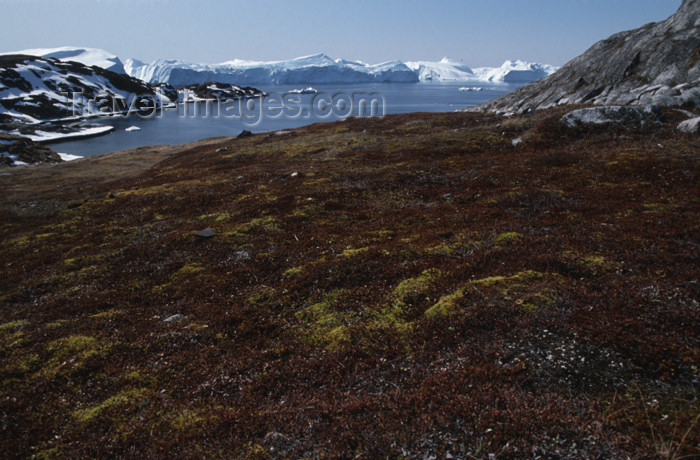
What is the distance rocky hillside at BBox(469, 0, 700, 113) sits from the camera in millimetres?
58509

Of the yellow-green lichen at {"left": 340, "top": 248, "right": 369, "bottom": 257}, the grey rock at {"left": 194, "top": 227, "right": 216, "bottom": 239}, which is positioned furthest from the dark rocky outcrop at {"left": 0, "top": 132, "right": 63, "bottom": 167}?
the yellow-green lichen at {"left": 340, "top": 248, "right": 369, "bottom": 257}

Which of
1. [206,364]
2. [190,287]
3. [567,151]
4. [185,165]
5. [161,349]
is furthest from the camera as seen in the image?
[185,165]

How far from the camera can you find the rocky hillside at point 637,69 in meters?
58.5

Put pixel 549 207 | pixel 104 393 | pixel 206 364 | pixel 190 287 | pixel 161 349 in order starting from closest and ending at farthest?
1. pixel 104 393
2. pixel 206 364
3. pixel 161 349
4. pixel 190 287
5. pixel 549 207

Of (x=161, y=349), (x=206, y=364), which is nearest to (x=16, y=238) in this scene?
(x=161, y=349)

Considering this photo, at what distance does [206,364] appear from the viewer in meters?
10.3

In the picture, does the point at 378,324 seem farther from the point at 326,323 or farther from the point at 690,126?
the point at 690,126

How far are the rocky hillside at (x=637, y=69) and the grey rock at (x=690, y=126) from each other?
14.5 metres

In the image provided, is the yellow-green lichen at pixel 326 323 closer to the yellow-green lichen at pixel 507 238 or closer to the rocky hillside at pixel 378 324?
the rocky hillside at pixel 378 324

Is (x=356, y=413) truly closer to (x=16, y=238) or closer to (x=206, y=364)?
(x=206, y=364)

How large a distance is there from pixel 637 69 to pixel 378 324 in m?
96.4

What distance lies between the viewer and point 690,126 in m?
30.0

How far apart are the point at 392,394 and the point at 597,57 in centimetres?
11726

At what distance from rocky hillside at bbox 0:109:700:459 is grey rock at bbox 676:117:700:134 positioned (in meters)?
7.77
